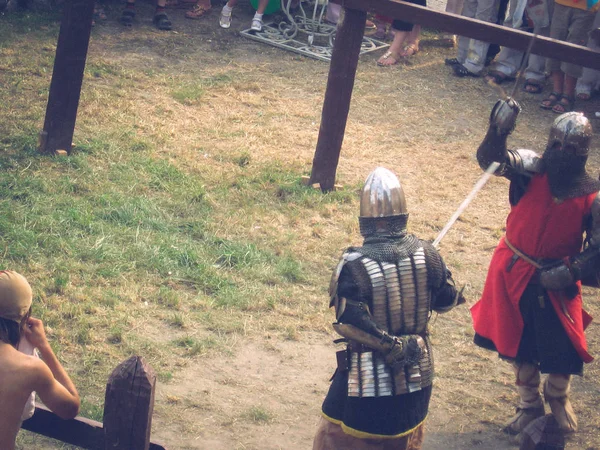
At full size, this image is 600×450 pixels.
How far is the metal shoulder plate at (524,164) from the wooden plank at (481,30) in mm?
1859

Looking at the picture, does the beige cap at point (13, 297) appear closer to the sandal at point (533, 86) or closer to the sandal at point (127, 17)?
the sandal at point (127, 17)

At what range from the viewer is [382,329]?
3518 mm

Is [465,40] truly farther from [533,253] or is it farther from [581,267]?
[581,267]

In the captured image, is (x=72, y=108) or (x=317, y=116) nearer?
(x=72, y=108)

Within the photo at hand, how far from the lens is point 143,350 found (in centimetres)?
501

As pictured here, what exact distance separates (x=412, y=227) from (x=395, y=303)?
339cm

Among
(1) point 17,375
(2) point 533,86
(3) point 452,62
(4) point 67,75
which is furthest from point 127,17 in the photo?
(1) point 17,375

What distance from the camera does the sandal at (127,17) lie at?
10438mm

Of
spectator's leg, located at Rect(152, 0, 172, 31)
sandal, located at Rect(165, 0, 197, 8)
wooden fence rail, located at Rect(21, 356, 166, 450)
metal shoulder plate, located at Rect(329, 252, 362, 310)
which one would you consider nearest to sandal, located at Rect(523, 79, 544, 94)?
spectator's leg, located at Rect(152, 0, 172, 31)

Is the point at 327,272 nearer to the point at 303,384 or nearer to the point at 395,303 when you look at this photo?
the point at 303,384

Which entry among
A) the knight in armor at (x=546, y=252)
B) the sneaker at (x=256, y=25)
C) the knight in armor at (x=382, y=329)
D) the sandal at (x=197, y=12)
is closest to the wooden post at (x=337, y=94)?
the knight in armor at (x=546, y=252)

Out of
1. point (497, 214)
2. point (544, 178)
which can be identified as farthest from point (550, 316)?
point (497, 214)

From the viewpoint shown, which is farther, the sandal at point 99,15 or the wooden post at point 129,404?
the sandal at point 99,15

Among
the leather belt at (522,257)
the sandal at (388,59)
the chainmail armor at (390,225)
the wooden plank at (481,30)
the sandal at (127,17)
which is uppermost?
the wooden plank at (481,30)
